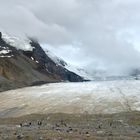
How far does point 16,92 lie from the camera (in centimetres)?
15275

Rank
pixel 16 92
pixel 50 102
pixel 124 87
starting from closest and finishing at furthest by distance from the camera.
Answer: pixel 50 102 → pixel 124 87 → pixel 16 92

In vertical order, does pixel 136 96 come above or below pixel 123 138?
above

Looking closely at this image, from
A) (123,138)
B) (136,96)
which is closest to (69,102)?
(136,96)

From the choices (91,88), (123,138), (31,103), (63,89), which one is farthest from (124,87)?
(123,138)

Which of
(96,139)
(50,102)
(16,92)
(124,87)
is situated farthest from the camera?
(16,92)

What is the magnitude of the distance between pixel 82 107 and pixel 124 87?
90.9 ft

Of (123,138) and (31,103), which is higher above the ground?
(31,103)

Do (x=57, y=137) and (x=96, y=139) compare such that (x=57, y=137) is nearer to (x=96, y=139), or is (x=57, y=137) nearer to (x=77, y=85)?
(x=96, y=139)

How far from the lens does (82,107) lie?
386ft

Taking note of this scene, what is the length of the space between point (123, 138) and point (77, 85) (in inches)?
4575

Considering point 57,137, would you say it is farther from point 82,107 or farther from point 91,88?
point 91,88

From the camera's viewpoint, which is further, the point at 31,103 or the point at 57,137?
the point at 31,103

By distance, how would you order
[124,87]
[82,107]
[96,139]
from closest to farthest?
[96,139] → [82,107] → [124,87]

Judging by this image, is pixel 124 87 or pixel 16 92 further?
pixel 16 92
